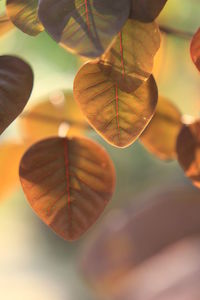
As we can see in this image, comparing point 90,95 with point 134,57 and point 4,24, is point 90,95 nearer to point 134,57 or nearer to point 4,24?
point 134,57

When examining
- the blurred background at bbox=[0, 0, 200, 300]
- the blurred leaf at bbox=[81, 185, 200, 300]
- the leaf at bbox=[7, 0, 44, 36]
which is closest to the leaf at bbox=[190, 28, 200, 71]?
the leaf at bbox=[7, 0, 44, 36]

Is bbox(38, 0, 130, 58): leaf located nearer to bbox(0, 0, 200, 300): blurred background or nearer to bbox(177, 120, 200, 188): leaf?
bbox(177, 120, 200, 188): leaf

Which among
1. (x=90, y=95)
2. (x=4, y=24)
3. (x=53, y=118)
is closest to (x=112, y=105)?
(x=90, y=95)

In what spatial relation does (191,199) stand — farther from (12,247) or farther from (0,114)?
(12,247)

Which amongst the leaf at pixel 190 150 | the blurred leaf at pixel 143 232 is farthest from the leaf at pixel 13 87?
the blurred leaf at pixel 143 232

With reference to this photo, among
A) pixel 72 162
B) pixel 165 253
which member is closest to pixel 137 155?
pixel 165 253

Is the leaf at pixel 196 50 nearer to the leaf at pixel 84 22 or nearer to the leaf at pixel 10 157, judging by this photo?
the leaf at pixel 84 22
